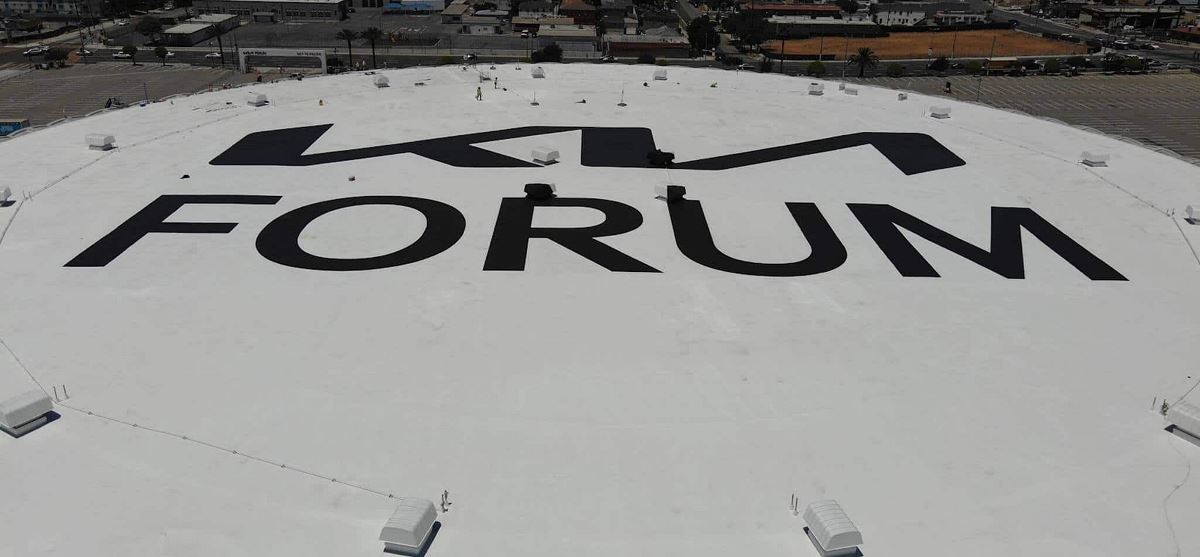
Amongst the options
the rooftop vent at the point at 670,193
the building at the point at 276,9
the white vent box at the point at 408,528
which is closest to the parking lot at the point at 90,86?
the building at the point at 276,9

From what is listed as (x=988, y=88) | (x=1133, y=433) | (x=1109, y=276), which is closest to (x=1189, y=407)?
(x=1133, y=433)

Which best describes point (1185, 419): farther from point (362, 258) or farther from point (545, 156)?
point (545, 156)

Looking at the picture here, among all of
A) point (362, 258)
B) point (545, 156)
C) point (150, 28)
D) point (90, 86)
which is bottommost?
point (362, 258)

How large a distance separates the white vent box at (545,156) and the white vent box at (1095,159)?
84.9ft

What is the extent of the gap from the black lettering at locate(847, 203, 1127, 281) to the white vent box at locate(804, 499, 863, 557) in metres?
13.9

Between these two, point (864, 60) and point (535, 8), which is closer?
point (864, 60)

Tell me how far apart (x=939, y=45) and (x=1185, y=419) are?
13925cm

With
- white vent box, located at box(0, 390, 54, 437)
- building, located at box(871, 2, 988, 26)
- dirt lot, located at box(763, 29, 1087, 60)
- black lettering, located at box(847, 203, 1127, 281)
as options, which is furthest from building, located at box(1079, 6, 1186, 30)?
white vent box, located at box(0, 390, 54, 437)

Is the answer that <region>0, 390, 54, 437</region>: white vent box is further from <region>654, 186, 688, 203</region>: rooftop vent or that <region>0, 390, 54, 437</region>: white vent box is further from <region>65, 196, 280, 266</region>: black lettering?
<region>654, 186, 688, 203</region>: rooftop vent

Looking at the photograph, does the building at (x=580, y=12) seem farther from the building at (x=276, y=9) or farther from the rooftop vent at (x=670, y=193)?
the rooftop vent at (x=670, y=193)

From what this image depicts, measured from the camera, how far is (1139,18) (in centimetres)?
16650

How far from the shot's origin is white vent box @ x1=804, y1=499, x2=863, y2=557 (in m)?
15.4

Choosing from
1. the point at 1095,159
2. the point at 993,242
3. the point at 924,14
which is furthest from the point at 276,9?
the point at 993,242

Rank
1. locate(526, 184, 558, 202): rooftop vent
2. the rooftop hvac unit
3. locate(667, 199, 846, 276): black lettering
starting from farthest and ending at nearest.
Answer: locate(526, 184, 558, 202): rooftop vent < locate(667, 199, 846, 276): black lettering < the rooftop hvac unit
